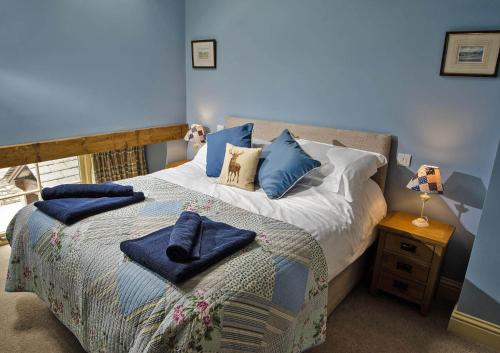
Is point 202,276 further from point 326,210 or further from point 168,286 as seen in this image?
point 326,210

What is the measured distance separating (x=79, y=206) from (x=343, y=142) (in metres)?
2.05

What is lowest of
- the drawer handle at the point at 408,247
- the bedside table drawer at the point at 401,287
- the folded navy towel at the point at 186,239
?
the bedside table drawer at the point at 401,287

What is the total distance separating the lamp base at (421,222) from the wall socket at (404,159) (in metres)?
0.43

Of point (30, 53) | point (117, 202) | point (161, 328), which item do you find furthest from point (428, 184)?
point (30, 53)

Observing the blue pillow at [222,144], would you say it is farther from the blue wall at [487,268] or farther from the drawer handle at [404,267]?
the blue wall at [487,268]

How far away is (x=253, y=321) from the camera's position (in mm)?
1490

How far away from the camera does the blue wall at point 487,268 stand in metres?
2.00

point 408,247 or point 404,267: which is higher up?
point 408,247

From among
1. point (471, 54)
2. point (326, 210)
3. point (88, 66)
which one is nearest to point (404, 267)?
point (326, 210)

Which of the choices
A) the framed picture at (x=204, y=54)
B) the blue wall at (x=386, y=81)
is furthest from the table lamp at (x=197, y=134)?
the framed picture at (x=204, y=54)

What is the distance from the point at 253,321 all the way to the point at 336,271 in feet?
2.69

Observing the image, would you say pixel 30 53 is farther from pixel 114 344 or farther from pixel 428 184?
pixel 428 184

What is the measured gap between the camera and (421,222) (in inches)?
97.3

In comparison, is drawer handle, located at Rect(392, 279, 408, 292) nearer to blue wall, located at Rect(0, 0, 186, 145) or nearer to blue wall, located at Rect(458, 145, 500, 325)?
blue wall, located at Rect(458, 145, 500, 325)
